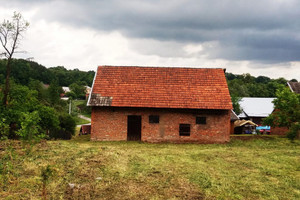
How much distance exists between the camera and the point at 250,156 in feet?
44.5

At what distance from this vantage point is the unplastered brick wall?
1877 cm

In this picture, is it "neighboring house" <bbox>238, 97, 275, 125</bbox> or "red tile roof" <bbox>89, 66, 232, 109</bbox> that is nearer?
"red tile roof" <bbox>89, 66, 232, 109</bbox>

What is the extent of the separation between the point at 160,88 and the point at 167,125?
9.60 ft

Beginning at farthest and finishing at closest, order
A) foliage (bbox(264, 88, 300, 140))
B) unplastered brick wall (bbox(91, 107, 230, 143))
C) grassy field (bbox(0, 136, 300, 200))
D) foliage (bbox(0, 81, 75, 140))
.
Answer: foliage (bbox(264, 88, 300, 140)) < unplastered brick wall (bbox(91, 107, 230, 143)) < foliage (bbox(0, 81, 75, 140)) < grassy field (bbox(0, 136, 300, 200))

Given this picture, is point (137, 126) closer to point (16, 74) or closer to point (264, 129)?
point (264, 129)

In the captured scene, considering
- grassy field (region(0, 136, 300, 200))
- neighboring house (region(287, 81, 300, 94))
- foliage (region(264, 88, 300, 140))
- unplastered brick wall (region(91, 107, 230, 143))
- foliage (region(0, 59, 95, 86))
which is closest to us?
grassy field (region(0, 136, 300, 200))

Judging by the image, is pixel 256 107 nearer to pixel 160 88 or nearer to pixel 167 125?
pixel 160 88

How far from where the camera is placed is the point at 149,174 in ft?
32.8

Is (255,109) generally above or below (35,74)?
below

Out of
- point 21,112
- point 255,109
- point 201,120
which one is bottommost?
point 201,120

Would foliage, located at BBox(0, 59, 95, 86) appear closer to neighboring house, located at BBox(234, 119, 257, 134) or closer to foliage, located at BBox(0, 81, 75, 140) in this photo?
foliage, located at BBox(0, 81, 75, 140)

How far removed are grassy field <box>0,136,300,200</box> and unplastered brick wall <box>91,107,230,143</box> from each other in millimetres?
4365

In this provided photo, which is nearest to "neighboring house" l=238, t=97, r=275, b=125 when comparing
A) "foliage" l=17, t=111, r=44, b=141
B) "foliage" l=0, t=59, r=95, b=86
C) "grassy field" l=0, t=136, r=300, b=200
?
"grassy field" l=0, t=136, r=300, b=200

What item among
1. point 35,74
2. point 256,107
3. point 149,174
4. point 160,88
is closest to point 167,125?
point 160,88
